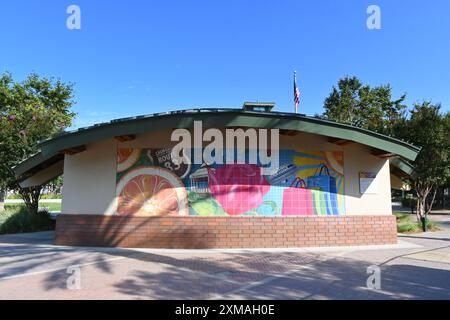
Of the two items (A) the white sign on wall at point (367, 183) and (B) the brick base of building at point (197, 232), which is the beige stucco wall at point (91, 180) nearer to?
(B) the brick base of building at point (197, 232)

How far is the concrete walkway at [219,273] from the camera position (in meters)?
5.88

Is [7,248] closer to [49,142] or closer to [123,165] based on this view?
[49,142]

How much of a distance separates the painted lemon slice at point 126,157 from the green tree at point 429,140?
11946 millimetres

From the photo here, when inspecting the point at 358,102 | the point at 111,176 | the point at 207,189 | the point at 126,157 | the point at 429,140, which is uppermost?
the point at 358,102

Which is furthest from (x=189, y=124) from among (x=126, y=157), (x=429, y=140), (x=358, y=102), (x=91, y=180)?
(x=358, y=102)

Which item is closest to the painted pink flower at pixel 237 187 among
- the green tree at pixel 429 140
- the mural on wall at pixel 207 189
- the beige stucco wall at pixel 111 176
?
the mural on wall at pixel 207 189

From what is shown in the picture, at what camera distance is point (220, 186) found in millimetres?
10922

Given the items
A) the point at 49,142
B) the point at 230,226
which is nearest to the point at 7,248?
the point at 49,142

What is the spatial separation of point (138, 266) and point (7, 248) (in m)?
5.02

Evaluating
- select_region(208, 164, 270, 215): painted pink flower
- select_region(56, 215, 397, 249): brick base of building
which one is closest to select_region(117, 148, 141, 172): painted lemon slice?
select_region(56, 215, 397, 249): brick base of building

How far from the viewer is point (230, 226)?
34.6 ft

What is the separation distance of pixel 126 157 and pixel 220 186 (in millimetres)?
3051

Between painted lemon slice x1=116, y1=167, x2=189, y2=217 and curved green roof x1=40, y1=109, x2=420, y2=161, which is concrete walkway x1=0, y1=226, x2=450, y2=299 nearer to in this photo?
painted lemon slice x1=116, y1=167, x2=189, y2=217

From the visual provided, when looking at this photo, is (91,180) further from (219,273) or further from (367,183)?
(367,183)
